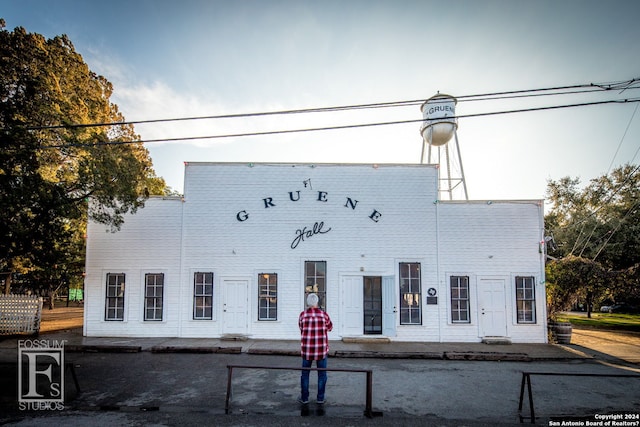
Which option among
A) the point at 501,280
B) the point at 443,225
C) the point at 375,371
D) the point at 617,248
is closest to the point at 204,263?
the point at 375,371

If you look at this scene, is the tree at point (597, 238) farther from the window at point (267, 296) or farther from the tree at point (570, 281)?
the window at point (267, 296)

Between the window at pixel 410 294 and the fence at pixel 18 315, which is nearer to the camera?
the window at pixel 410 294

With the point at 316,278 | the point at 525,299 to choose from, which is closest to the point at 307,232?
the point at 316,278

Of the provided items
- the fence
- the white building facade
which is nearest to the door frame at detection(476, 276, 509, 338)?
→ the white building facade

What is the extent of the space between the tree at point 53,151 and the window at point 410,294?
1025 centimetres

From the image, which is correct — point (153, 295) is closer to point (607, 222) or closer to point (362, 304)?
point (362, 304)

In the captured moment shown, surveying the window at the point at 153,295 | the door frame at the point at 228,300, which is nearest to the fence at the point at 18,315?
the window at the point at 153,295

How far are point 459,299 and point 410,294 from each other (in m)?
1.85

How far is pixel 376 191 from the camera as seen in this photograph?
49.7 feet

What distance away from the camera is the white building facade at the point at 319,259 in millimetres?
14398

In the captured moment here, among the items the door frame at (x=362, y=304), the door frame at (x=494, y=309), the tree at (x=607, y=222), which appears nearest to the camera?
the door frame at (x=362, y=304)

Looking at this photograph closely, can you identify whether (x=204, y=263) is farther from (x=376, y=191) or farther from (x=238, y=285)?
(x=376, y=191)

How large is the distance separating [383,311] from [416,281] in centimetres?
175

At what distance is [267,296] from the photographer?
14555mm
